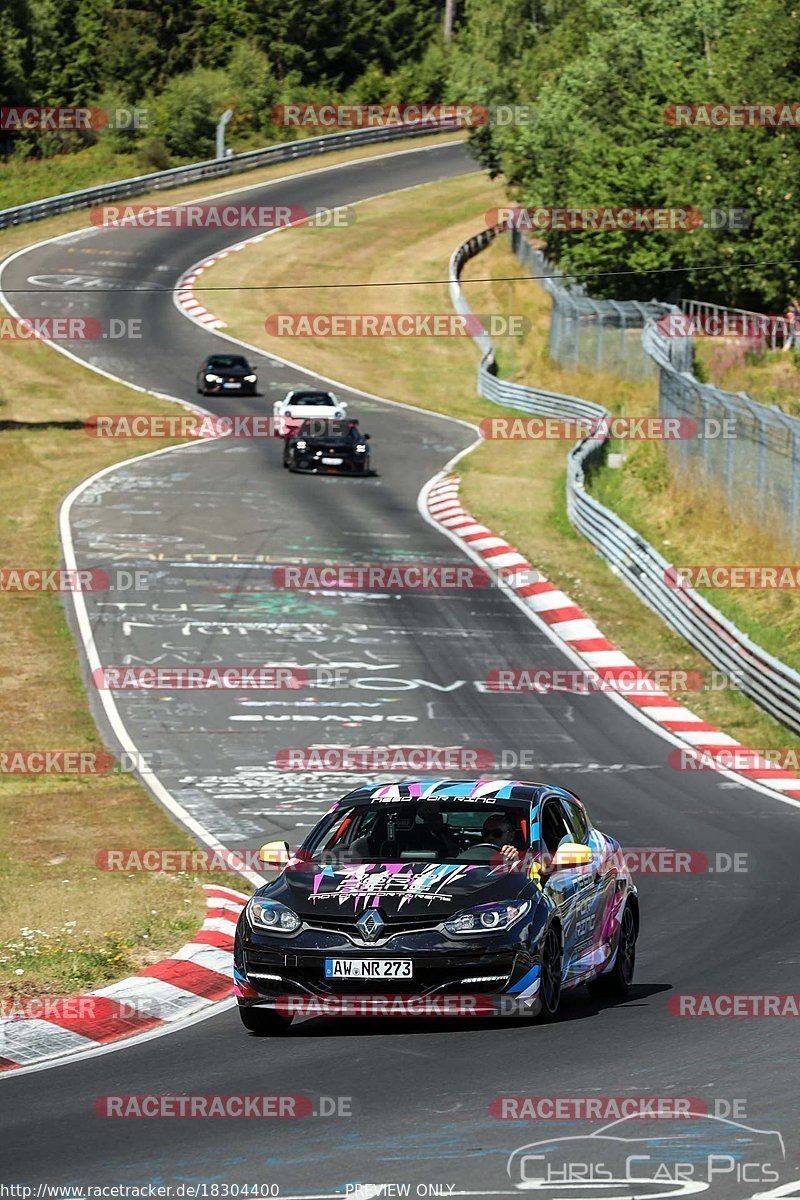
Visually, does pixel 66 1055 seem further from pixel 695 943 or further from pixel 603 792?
pixel 603 792

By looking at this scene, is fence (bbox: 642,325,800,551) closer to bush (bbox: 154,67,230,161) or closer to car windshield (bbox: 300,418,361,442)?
car windshield (bbox: 300,418,361,442)

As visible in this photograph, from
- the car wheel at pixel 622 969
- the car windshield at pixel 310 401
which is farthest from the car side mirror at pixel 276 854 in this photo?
the car windshield at pixel 310 401

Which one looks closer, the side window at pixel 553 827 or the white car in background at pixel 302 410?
the side window at pixel 553 827

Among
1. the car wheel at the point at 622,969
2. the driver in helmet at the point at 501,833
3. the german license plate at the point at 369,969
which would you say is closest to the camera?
the german license plate at the point at 369,969

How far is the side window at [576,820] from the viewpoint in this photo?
12734mm

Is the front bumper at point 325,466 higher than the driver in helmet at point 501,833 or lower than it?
lower

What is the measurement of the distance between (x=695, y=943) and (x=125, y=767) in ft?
35.5

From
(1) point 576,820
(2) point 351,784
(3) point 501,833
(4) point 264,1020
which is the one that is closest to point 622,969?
(1) point 576,820

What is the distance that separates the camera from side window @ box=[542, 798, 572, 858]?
1214 centimetres

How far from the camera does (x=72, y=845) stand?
19.2 metres

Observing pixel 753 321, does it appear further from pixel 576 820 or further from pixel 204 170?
pixel 204 170

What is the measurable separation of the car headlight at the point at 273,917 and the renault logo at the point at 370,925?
396 millimetres

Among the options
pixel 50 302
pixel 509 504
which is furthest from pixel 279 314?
pixel 509 504

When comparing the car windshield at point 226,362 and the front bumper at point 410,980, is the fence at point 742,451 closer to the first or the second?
the car windshield at point 226,362
